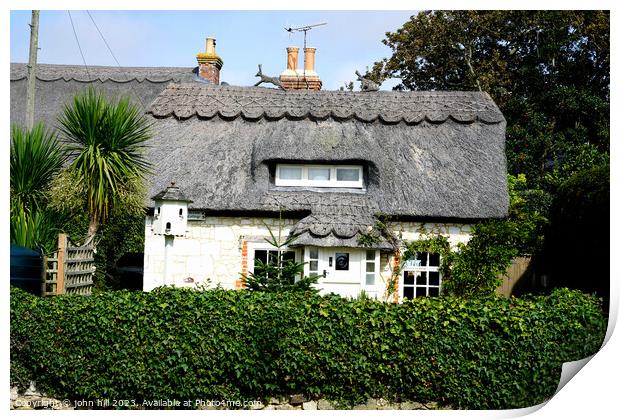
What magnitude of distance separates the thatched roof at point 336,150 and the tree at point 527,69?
2.12 meters

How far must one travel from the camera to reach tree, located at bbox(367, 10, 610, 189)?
15.4m

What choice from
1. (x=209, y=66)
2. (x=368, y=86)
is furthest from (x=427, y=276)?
(x=209, y=66)

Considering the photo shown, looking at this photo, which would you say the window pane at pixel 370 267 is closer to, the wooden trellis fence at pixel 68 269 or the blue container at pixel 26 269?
the wooden trellis fence at pixel 68 269

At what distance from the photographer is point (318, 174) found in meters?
Result: 13.5

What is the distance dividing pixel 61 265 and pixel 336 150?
5.05 metres

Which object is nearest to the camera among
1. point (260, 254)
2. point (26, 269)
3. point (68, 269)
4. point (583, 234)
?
point (26, 269)

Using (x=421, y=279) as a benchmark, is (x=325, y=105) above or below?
above

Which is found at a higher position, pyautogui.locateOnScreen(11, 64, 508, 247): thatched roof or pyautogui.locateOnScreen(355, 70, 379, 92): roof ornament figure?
pyautogui.locateOnScreen(355, 70, 379, 92): roof ornament figure

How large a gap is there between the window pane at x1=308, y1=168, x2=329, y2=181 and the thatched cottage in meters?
0.02

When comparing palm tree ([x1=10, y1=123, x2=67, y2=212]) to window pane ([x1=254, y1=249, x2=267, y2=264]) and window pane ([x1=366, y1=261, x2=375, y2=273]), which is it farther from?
window pane ([x1=366, y1=261, x2=375, y2=273])

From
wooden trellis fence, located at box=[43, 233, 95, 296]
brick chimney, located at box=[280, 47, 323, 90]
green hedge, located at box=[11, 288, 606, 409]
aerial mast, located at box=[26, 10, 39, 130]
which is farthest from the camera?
brick chimney, located at box=[280, 47, 323, 90]

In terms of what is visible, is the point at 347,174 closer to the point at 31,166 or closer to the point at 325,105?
the point at 325,105

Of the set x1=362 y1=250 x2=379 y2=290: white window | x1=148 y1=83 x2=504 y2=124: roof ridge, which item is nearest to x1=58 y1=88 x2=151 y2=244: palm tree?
x1=148 y1=83 x2=504 y2=124: roof ridge

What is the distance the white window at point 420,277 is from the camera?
1295cm
